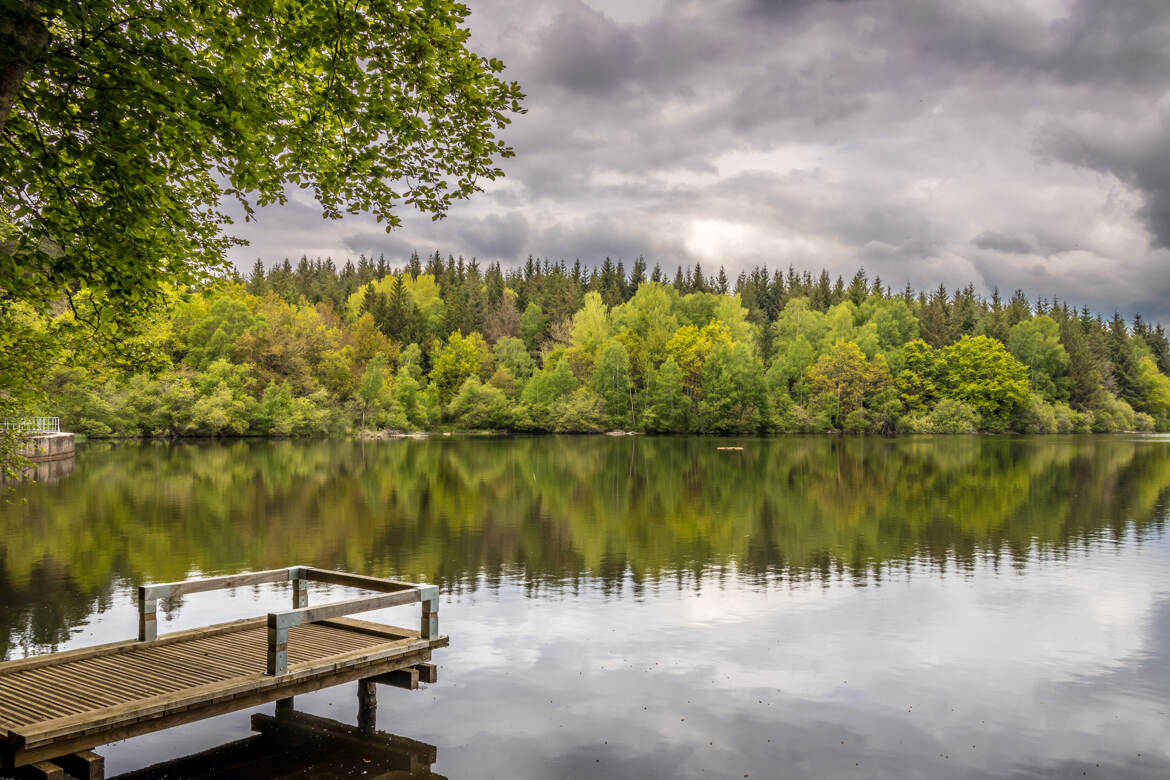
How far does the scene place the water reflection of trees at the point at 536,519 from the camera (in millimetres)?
24031

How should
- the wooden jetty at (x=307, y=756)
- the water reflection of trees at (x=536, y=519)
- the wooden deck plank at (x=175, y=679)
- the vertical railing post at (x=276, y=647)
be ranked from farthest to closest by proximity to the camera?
the water reflection of trees at (x=536, y=519), the wooden jetty at (x=307, y=756), the vertical railing post at (x=276, y=647), the wooden deck plank at (x=175, y=679)

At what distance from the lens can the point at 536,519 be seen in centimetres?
3462

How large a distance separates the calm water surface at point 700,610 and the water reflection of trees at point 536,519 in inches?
7.6

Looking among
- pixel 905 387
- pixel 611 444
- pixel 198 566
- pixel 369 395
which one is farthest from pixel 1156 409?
pixel 198 566

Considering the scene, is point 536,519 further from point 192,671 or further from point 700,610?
point 192,671

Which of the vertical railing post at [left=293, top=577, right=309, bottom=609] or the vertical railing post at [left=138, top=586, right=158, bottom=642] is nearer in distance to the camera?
the vertical railing post at [left=138, top=586, right=158, bottom=642]

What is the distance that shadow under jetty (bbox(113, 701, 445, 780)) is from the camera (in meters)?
10.8

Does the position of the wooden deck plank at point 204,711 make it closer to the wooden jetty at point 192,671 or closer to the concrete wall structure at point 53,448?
the wooden jetty at point 192,671

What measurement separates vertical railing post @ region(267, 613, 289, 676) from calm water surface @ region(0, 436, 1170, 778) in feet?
6.91

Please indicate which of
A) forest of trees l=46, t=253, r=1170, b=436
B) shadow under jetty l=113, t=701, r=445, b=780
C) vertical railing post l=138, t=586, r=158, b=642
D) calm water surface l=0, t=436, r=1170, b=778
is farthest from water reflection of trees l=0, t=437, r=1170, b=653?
forest of trees l=46, t=253, r=1170, b=436

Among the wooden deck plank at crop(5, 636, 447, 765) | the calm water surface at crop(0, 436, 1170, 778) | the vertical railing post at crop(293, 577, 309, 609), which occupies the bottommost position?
the calm water surface at crop(0, 436, 1170, 778)

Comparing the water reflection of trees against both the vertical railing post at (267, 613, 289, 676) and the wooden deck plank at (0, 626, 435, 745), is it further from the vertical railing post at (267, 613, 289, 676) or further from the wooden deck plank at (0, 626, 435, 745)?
the vertical railing post at (267, 613, 289, 676)

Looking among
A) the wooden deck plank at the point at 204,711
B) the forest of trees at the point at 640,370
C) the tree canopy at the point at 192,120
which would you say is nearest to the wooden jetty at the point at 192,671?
the wooden deck plank at the point at 204,711

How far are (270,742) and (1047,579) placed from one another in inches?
795
